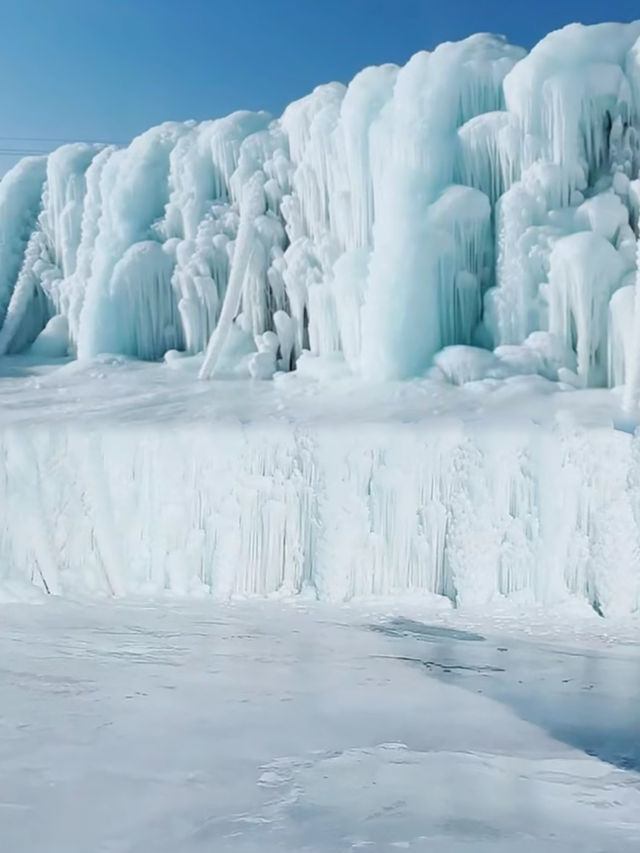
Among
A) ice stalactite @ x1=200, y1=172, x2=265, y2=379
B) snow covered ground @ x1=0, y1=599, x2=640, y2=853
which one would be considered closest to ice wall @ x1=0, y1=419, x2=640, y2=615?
snow covered ground @ x1=0, y1=599, x2=640, y2=853

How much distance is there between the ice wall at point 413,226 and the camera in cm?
916

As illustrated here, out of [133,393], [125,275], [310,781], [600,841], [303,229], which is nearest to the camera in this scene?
[600,841]

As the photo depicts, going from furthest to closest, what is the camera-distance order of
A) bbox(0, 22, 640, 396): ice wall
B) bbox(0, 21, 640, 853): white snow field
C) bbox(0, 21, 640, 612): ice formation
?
bbox(0, 22, 640, 396): ice wall, bbox(0, 21, 640, 612): ice formation, bbox(0, 21, 640, 853): white snow field

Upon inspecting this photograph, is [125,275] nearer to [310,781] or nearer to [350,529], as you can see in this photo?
[350,529]

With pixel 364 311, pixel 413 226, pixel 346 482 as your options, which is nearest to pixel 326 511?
pixel 346 482

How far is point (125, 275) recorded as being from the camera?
12805mm

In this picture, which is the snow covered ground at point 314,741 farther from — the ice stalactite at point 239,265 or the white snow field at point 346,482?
the ice stalactite at point 239,265

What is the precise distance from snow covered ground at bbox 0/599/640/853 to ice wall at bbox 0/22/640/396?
3.70 meters

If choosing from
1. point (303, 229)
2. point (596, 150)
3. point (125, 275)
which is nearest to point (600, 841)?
point (596, 150)

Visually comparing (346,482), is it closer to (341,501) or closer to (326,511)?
(341,501)

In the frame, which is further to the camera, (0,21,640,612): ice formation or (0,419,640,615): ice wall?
(0,21,640,612): ice formation

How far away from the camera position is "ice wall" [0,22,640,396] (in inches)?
361

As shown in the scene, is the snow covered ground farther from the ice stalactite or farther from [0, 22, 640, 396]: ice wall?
the ice stalactite

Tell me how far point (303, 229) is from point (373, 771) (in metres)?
9.30
